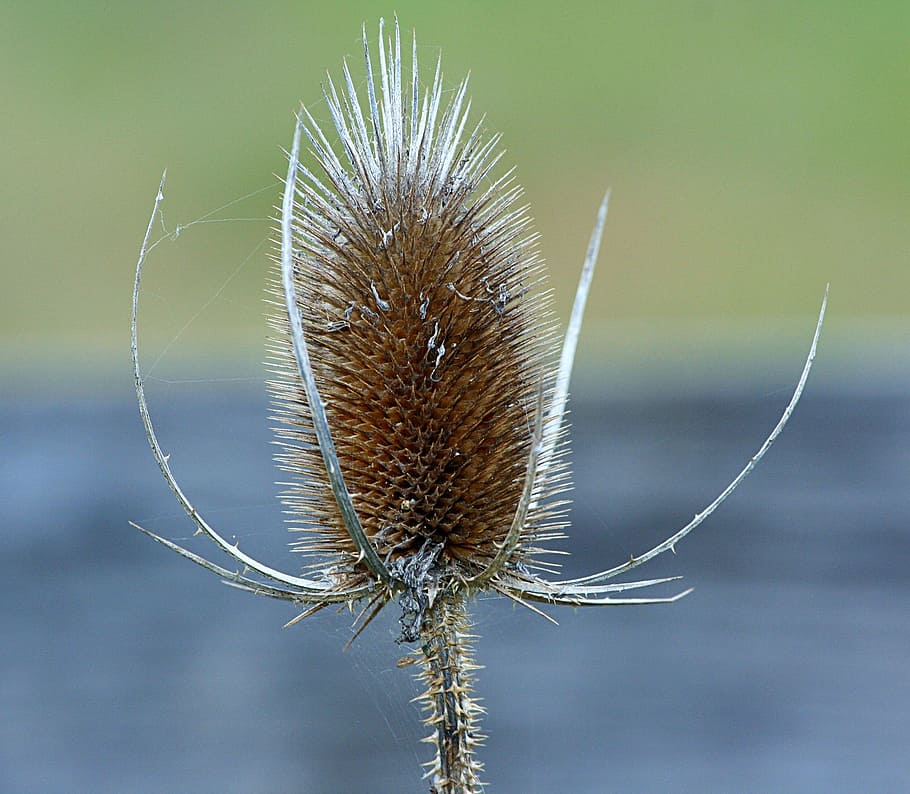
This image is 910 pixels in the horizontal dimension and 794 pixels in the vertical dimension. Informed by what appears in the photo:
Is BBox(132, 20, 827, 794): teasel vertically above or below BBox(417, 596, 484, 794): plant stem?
above

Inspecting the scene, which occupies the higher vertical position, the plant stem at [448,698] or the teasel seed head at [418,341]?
the teasel seed head at [418,341]

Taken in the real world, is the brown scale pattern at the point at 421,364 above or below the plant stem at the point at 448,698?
above

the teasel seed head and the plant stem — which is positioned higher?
the teasel seed head

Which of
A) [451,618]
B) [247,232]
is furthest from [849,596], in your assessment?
[247,232]

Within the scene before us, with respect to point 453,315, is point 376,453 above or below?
below

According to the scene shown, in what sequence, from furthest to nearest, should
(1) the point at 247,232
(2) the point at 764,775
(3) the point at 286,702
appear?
(1) the point at 247,232 < (3) the point at 286,702 < (2) the point at 764,775

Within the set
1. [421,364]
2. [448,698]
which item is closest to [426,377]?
[421,364]

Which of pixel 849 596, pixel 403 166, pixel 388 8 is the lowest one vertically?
pixel 849 596

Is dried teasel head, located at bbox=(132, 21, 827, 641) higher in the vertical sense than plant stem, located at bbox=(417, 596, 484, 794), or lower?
higher

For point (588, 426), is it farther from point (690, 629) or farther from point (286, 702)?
point (286, 702)
